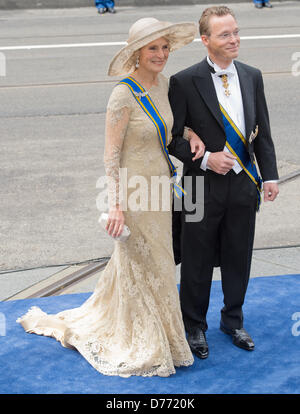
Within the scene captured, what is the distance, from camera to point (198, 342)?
464 centimetres

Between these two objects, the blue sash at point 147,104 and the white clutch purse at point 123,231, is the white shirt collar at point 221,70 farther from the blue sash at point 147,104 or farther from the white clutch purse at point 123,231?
the white clutch purse at point 123,231

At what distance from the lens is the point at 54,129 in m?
9.66

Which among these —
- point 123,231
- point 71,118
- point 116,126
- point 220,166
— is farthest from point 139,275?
point 71,118

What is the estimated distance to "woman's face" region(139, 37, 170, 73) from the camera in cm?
416

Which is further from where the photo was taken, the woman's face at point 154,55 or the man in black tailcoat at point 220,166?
the man in black tailcoat at point 220,166

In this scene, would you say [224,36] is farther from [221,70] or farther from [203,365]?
[203,365]

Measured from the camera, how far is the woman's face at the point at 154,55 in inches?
164

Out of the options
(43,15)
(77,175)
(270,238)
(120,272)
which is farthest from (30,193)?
(43,15)

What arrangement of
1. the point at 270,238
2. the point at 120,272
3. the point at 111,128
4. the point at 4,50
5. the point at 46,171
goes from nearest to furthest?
the point at 111,128, the point at 120,272, the point at 270,238, the point at 46,171, the point at 4,50

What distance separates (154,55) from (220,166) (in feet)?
2.33

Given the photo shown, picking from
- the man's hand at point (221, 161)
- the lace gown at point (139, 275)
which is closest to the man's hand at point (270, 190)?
the man's hand at point (221, 161)

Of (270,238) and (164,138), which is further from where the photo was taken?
(270,238)

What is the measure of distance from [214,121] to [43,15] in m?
14.5

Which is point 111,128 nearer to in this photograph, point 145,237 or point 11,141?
point 145,237
